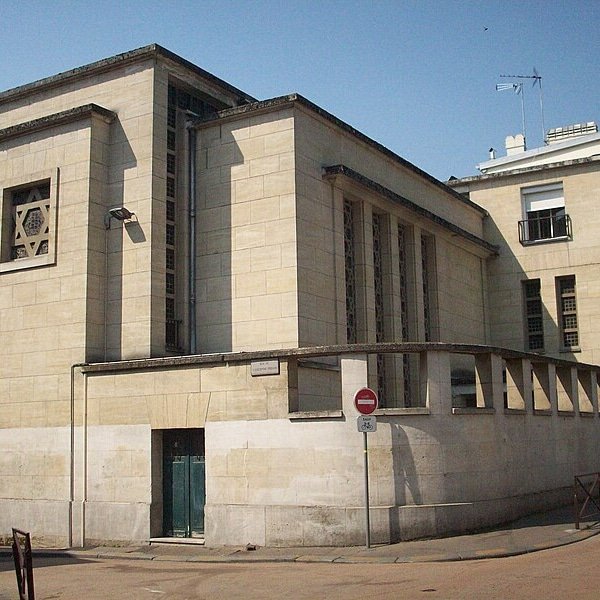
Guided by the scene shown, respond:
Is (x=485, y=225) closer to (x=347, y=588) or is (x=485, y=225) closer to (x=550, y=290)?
(x=550, y=290)

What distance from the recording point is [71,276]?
2052 centimetres

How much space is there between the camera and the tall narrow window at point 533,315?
101 ft

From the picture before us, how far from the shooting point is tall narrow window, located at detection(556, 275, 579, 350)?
30062 millimetres

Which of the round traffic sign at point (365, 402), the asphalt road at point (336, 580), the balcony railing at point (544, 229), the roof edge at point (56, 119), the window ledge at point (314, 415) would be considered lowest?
the asphalt road at point (336, 580)

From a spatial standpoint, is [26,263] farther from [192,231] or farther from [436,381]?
[436,381]

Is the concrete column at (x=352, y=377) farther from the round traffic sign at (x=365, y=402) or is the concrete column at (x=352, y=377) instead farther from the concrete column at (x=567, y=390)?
the concrete column at (x=567, y=390)

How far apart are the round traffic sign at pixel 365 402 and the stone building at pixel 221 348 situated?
1.27 feet

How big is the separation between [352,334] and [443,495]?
7203mm

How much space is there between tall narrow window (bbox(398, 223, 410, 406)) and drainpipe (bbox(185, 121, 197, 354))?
693cm

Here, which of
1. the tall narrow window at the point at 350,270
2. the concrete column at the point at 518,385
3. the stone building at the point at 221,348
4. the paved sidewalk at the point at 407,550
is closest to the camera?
the paved sidewalk at the point at 407,550

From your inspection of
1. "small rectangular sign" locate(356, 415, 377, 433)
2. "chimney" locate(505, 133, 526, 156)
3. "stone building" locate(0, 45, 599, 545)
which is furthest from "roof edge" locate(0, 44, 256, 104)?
"chimney" locate(505, 133, 526, 156)

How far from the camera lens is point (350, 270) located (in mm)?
23062

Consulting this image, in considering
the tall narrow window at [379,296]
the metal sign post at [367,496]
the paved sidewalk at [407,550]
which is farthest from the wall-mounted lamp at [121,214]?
the metal sign post at [367,496]

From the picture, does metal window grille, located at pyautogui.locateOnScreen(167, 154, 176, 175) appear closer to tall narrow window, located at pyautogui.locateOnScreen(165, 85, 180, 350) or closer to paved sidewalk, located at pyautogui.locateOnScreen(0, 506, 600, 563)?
tall narrow window, located at pyautogui.locateOnScreen(165, 85, 180, 350)
